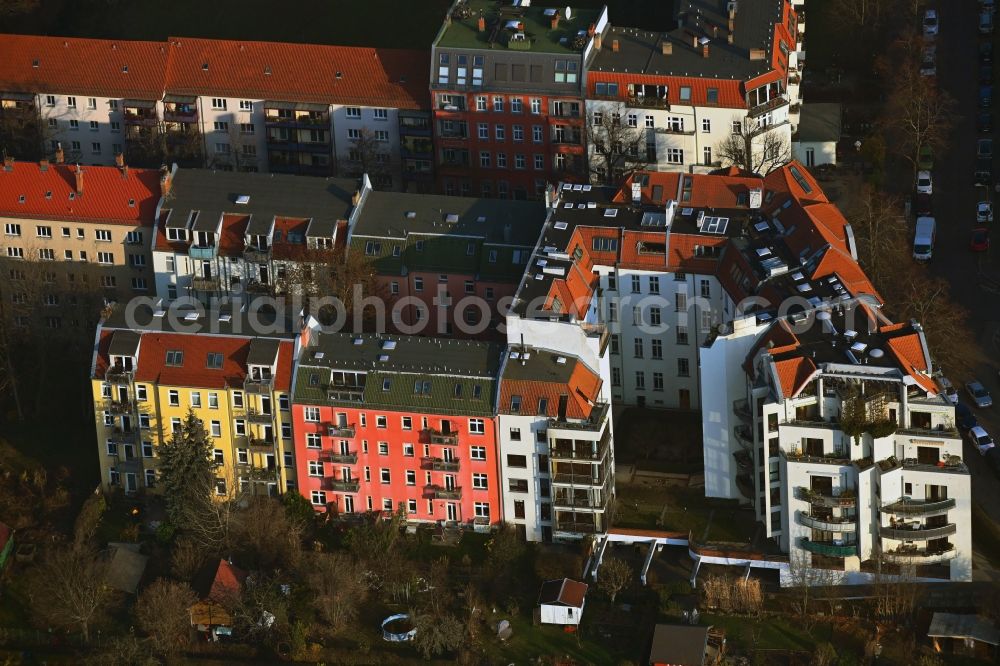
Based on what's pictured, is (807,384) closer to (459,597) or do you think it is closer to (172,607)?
(459,597)

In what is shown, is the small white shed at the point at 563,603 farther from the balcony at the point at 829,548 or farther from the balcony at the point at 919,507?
the balcony at the point at 919,507

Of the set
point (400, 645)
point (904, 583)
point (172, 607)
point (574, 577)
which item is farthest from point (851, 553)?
point (172, 607)

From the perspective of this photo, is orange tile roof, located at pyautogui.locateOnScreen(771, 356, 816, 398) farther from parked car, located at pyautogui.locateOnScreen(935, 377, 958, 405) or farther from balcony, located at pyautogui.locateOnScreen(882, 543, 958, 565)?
balcony, located at pyautogui.locateOnScreen(882, 543, 958, 565)

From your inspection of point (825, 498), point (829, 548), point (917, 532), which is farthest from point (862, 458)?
point (829, 548)

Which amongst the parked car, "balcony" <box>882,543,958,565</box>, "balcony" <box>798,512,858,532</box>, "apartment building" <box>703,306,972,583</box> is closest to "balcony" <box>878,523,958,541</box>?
"apartment building" <box>703,306,972,583</box>

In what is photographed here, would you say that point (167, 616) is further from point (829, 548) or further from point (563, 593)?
point (829, 548)
